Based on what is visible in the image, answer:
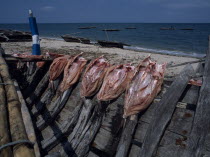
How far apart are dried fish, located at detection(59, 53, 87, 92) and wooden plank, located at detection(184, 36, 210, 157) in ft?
9.89

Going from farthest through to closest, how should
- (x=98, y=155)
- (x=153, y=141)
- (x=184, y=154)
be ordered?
(x=98, y=155)
(x=153, y=141)
(x=184, y=154)

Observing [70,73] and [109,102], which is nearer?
[109,102]

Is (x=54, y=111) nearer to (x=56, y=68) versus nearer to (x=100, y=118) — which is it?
(x=56, y=68)

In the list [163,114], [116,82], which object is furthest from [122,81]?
[163,114]

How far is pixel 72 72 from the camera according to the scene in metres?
4.64

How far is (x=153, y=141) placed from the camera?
8.39 ft

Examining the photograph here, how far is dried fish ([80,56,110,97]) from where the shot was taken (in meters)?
3.88

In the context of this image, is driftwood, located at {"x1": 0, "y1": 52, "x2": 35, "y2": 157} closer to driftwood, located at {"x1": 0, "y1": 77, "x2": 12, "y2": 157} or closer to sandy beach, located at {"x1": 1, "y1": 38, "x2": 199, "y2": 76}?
driftwood, located at {"x1": 0, "y1": 77, "x2": 12, "y2": 157}

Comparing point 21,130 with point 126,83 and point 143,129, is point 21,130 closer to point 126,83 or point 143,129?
point 143,129

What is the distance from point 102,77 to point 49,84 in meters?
1.85

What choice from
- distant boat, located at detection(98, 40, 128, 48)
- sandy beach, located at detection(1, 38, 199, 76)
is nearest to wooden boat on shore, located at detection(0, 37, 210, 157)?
sandy beach, located at detection(1, 38, 199, 76)

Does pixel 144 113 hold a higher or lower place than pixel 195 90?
lower

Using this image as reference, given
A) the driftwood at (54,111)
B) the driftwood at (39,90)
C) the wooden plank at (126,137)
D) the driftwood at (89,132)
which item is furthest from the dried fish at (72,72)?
the wooden plank at (126,137)

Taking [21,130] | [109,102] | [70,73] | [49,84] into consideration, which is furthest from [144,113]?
[49,84]
